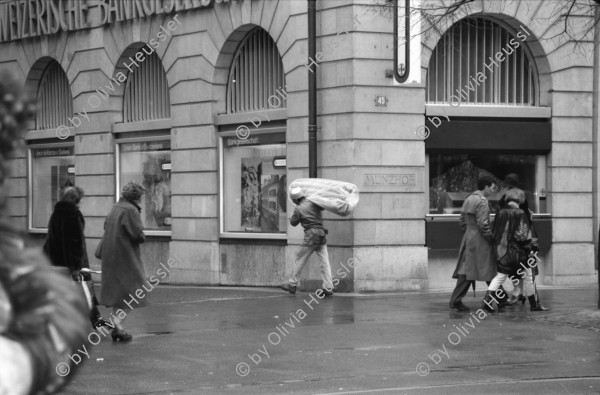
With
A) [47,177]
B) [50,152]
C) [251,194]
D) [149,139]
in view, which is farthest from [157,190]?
[47,177]

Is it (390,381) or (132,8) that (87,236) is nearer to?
(132,8)

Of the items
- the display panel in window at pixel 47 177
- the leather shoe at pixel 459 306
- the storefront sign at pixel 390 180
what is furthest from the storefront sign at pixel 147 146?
the leather shoe at pixel 459 306

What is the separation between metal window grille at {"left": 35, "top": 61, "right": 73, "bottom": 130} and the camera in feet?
76.5

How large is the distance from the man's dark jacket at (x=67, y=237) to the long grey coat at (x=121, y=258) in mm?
277

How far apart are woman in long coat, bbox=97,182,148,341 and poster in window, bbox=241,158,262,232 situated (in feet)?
25.1

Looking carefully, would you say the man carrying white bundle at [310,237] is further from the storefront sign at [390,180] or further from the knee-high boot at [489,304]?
the knee-high boot at [489,304]

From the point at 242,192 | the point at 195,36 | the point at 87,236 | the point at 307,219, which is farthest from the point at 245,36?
the point at 87,236

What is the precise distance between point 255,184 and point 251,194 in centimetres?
20

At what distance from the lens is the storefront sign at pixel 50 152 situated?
912 inches

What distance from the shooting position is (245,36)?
19062 millimetres

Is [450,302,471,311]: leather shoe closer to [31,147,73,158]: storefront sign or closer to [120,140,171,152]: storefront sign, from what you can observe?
[120,140,171,152]: storefront sign

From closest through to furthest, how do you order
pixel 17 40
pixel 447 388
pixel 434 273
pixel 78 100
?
pixel 447 388
pixel 434 273
pixel 78 100
pixel 17 40

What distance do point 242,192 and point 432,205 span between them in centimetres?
344

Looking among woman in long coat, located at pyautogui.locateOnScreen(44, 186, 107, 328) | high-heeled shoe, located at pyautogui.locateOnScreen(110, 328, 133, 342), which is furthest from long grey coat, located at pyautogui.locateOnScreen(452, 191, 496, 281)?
woman in long coat, located at pyautogui.locateOnScreen(44, 186, 107, 328)
